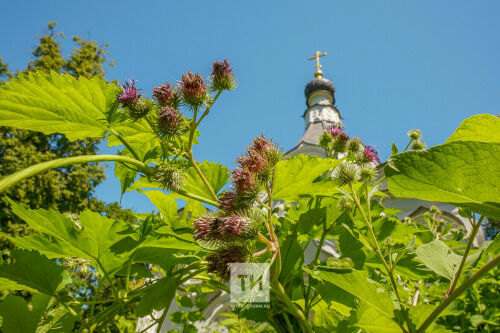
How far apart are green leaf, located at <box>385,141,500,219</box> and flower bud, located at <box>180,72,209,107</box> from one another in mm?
699

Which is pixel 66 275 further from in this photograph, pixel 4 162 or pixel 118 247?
pixel 4 162

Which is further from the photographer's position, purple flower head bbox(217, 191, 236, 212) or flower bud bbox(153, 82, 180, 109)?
flower bud bbox(153, 82, 180, 109)

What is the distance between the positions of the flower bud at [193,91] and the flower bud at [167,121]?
8 cm

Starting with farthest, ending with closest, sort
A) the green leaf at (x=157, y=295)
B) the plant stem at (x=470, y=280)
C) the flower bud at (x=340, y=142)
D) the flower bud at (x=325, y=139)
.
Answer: the flower bud at (x=325, y=139), the flower bud at (x=340, y=142), the green leaf at (x=157, y=295), the plant stem at (x=470, y=280)

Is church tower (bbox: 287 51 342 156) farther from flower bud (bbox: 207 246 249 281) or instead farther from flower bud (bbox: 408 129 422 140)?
flower bud (bbox: 207 246 249 281)

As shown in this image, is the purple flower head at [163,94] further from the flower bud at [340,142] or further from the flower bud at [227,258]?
the flower bud at [340,142]

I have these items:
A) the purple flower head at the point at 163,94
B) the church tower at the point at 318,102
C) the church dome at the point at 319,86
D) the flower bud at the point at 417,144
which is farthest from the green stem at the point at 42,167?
the church dome at the point at 319,86

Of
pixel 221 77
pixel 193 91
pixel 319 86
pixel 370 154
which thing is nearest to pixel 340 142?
pixel 370 154

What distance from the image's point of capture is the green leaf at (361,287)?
796mm

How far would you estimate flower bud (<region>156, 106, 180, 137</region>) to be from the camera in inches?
41.0

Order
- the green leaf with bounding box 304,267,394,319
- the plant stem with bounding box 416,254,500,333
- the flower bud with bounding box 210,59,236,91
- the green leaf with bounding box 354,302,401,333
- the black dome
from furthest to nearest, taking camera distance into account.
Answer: the black dome → the flower bud with bounding box 210,59,236,91 → the green leaf with bounding box 354,302,401,333 → the green leaf with bounding box 304,267,394,319 → the plant stem with bounding box 416,254,500,333

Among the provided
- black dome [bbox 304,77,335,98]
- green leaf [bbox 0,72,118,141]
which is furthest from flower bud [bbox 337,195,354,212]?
black dome [bbox 304,77,335,98]

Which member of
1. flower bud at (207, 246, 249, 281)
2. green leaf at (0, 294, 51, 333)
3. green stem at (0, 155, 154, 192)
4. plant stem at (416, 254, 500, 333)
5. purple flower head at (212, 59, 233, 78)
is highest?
purple flower head at (212, 59, 233, 78)

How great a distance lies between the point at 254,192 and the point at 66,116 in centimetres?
60
